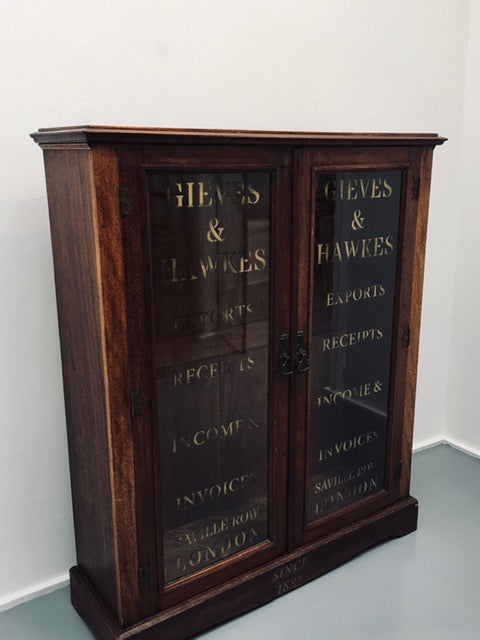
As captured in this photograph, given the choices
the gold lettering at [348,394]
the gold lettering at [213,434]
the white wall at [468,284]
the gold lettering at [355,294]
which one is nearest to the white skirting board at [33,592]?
the gold lettering at [213,434]

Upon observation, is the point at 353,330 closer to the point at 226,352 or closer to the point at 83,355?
the point at 226,352

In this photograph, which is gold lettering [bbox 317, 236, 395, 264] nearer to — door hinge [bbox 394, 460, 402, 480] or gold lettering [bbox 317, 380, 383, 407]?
gold lettering [bbox 317, 380, 383, 407]

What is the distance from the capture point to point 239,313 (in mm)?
1804

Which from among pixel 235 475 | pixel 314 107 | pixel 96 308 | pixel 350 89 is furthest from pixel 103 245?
pixel 350 89

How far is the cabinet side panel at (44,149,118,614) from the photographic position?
156cm

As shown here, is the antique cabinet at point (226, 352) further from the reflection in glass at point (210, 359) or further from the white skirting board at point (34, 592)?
the white skirting board at point (34, 592)

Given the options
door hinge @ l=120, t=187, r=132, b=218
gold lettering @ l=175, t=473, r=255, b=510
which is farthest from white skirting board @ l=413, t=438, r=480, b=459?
door hinge @ l=120, t=187, r=132, b=218

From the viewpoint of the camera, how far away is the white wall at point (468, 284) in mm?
2764

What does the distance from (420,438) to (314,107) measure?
1605 millimetres

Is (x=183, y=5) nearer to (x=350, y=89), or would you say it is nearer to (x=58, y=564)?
(x=350, y=89)

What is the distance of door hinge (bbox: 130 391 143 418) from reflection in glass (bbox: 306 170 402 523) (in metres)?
0.59

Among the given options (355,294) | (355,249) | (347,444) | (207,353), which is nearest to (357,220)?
(355,249)

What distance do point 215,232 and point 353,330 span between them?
627 millimetres

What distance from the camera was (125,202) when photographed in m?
1.50
